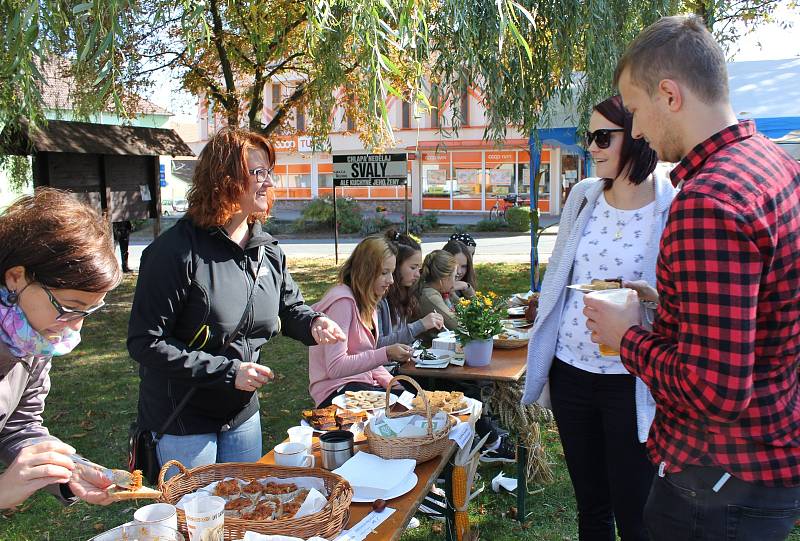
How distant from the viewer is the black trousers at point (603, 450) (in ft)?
7.84

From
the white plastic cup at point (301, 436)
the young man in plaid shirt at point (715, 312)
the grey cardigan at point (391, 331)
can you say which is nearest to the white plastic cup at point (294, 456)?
the white plastic cup at point (301, 436)

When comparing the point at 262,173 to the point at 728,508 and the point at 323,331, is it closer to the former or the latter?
the point at 323,331

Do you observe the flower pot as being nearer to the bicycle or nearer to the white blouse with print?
the white blouse with print

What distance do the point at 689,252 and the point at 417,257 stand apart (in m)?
3.44

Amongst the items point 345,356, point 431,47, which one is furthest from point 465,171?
point 345,356

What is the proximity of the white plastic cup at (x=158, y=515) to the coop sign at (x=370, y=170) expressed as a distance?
7.55m

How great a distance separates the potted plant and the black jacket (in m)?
1.51

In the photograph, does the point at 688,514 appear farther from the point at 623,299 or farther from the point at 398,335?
the point at 398,335

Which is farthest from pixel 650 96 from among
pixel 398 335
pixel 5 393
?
pixel 398 335

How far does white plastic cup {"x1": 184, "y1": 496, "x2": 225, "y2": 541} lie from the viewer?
1.65 m

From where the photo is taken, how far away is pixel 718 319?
130cm

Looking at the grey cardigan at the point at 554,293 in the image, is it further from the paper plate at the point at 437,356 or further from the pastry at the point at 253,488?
the paper plate at the point at 437,356

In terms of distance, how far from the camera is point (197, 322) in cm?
238

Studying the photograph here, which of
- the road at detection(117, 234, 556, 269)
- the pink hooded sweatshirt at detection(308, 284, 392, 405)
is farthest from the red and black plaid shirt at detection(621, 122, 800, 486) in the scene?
the road at detection(117, 234, 556, 269)
